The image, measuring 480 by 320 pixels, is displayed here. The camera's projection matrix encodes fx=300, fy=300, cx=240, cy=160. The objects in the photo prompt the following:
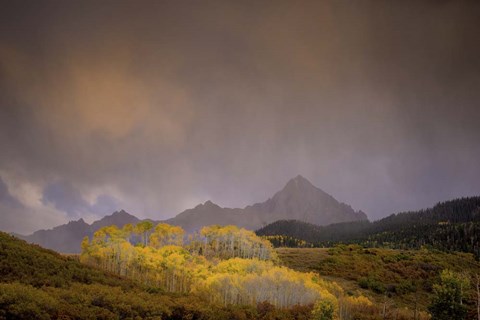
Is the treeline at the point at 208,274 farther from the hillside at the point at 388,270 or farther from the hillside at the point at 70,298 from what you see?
the hillside at the point at 70,298

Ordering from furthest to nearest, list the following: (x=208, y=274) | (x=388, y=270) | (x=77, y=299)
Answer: (x=388, y=270), (x=208, y=274), (x=77, y=299)

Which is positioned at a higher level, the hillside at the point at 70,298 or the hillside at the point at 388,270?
the hillside at the point at 70,298

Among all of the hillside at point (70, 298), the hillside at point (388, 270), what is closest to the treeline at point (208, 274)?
the hillside at point (388, 270)

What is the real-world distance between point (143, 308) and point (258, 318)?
16.2 meters

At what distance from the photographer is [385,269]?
9525 centimetres

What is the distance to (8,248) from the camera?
2892 centimetres

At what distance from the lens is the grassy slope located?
75.5m

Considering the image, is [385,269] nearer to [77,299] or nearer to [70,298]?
[77,299]

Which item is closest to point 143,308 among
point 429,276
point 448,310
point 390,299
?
point 448,310

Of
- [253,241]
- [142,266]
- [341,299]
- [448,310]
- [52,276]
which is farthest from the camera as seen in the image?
[253,241]

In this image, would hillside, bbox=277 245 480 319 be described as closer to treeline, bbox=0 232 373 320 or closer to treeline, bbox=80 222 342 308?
treeline, bbox=80 222 342 308

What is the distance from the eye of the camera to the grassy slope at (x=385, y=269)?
7550cm

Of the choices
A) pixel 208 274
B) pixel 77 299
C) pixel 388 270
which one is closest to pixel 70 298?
pixel 77 299

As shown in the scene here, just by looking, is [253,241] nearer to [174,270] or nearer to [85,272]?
[174,270]
